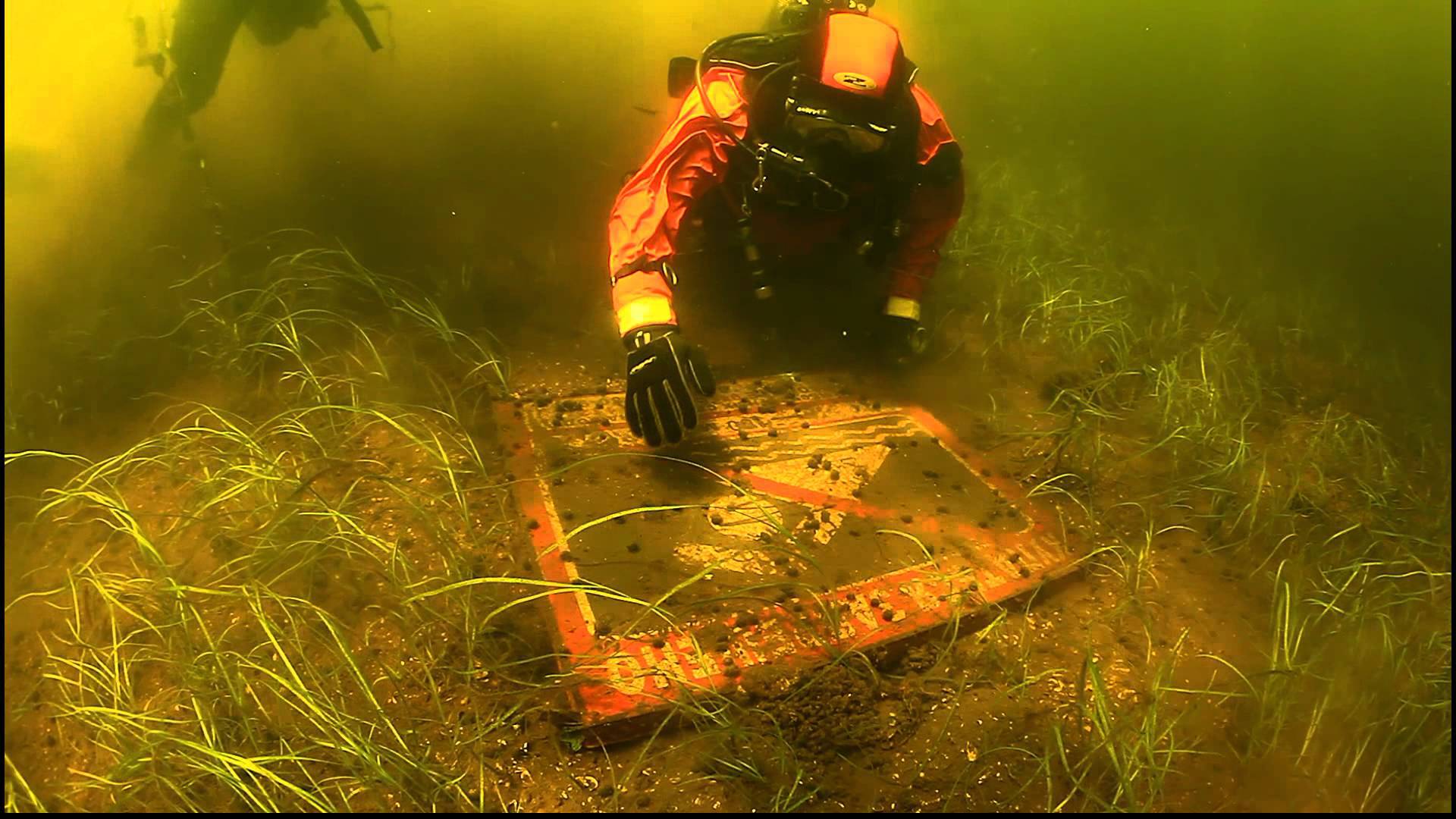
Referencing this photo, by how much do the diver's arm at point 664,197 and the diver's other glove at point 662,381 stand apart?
8 centimetres

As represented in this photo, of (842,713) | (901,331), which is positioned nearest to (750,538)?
(842,713)

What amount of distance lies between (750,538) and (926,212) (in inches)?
71.8

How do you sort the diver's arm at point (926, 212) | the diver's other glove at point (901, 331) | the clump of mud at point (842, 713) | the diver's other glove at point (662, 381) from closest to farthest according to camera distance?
1. the clump of mud at point (842, 713)
2. the diver's other glove at point (662, 381)
3. the diver's arm at point (926, 212)
4. the diver's other glove at point (901, 331)

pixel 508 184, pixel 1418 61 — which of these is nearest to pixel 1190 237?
pixel 1418 61

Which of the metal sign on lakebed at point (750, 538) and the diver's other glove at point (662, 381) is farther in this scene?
the diver's other glove at point (662, 381)

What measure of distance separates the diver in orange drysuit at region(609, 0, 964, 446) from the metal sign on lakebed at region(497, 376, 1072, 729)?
0.29m

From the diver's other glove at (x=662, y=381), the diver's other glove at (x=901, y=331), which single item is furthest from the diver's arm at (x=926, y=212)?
the diver's other glove at (x=662, y=381)

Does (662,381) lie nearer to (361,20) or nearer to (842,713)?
(842,713)

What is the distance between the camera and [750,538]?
208 centimetres

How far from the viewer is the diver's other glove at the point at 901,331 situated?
126 inches

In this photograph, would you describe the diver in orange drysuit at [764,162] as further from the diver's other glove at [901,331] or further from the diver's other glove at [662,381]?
the diver's other glove at [901,331]

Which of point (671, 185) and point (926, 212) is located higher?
point (671, 185)

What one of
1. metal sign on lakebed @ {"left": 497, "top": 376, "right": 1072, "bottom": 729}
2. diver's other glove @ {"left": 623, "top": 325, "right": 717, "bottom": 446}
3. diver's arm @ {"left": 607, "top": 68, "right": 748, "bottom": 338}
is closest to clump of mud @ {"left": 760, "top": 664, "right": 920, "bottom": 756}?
metal sign on lakebed @ {"left": 497, "top": 376, "right": 1072, "bottom": 729}

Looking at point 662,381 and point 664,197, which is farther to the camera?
point 664,197
